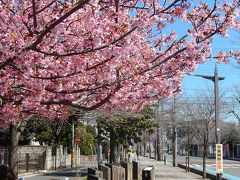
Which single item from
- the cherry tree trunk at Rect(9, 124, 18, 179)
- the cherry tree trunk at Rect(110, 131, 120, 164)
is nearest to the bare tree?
the cherry tree trunk at Rect(110, 131, 120, 164)

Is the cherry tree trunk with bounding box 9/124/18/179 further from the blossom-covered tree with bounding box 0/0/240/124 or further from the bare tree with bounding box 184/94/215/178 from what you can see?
the bare tree with bounding box 184/94/215/178

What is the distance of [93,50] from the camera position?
6.71 meters

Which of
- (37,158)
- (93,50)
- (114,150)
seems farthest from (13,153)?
(37,158)

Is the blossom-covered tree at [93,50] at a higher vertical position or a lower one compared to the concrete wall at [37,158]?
higher

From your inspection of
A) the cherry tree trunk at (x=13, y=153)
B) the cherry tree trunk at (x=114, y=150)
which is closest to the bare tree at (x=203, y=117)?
the cherry tree trunk at (x=114, y=150)

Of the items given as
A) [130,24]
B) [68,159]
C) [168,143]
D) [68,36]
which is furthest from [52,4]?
[168,143]

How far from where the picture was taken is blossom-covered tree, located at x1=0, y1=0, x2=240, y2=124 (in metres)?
6.33

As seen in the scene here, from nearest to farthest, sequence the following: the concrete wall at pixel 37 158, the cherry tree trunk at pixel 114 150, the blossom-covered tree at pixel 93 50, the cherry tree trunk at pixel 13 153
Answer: the blossom-covered tree at pixel 93 50 < the cherry tree trunk at pixel 13 153 < the cherry tree trunk at pixel 114 150 < the concrete wall at pixel 37 158

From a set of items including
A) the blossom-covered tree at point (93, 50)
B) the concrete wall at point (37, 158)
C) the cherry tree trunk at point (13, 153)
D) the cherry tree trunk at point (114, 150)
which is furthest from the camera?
the concrete wall at point (37, 158)

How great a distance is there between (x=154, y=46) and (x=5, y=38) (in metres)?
3.75

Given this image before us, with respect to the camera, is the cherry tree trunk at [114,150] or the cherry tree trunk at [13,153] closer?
the cherry tree trunk at [13,153]

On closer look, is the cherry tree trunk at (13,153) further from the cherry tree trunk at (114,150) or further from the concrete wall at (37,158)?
the concrete wall at (37,158)

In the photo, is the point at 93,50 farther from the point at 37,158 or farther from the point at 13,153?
the point at 37,158

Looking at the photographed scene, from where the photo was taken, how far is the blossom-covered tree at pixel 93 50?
20.8 ft
